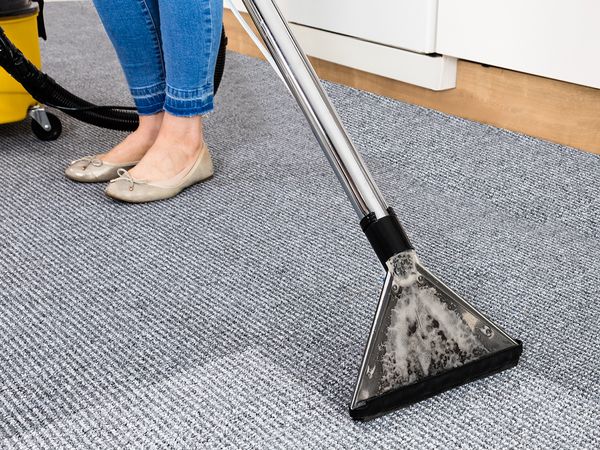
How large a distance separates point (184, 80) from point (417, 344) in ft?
2.06

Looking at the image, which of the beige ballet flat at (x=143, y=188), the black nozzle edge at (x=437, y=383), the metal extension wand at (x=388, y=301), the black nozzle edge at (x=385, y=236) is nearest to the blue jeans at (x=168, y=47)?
the beige ballet flat at (x=143, y=188)

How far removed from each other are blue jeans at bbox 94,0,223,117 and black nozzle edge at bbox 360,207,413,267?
542 millimetres

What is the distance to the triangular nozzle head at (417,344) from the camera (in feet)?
2.47

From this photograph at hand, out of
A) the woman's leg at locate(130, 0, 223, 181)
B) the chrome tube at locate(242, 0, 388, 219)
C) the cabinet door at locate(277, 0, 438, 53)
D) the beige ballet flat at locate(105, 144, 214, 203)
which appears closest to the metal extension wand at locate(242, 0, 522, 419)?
the chrome tube at locate(242, 0, 388, 219)

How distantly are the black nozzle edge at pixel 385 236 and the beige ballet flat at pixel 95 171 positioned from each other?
0.69m

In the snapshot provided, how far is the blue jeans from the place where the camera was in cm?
117

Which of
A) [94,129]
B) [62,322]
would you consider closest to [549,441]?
A: [62,322]

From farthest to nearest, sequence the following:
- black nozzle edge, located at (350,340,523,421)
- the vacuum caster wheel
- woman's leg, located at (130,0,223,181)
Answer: the vacuum caster wheel
woman's leg, located at (130,0,223,181)
black nozzle edge, located at (350,340,523,421)

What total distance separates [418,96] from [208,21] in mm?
563

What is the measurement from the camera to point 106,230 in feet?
3.92

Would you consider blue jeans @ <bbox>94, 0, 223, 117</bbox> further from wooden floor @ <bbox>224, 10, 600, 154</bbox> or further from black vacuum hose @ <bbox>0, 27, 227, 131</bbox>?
wooden floor @ <bbox>224, 10, 600, 154</bbox>

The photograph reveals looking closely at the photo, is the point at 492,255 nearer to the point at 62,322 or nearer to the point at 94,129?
the point at 62,322

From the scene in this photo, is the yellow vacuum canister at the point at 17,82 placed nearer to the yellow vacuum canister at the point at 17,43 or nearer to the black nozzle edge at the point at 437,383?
the yellow vacuum canister at the point at 17,43

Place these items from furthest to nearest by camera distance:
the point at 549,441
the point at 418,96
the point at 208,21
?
1. the point at 418,96
2. the point at 208,21
3. the point at 549,441
